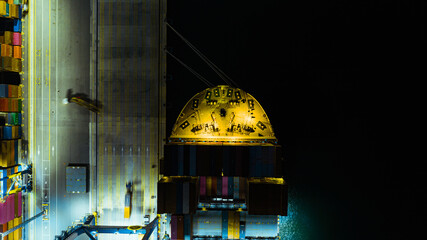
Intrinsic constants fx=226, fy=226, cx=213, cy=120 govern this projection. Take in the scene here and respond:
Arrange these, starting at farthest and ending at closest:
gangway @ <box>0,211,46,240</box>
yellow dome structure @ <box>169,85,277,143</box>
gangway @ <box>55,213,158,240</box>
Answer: gangway @ <box>0,211,46,240</box> → gangway @ <box>55,213,158,240</box> → yellow dome structure @ <box>169,85,277,143</box>

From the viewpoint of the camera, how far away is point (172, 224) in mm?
8242

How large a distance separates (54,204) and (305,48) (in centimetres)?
1320

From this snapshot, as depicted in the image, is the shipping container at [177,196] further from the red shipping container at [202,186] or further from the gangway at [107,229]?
the gangway at [107,229]

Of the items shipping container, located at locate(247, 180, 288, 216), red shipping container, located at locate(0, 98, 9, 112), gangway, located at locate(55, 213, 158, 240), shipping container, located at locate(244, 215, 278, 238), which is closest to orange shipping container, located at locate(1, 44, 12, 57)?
red shipping container, located at locate(0, 98, 9, 112)

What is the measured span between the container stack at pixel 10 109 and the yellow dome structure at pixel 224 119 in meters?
7.26

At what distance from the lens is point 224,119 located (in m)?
9.11

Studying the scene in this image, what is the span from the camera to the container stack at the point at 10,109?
9664mm

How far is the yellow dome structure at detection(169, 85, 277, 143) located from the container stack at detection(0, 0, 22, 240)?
286 inches

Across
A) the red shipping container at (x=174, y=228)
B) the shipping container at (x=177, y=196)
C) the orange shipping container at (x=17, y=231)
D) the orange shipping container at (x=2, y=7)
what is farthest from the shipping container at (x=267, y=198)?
the orange shipping container at (x=2, y=7)

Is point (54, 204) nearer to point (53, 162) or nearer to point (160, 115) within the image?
point (53, 162)


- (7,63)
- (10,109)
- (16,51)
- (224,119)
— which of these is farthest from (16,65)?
(224,119)

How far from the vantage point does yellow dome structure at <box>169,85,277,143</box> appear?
9.01 meters

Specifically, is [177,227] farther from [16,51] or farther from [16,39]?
[16,39]

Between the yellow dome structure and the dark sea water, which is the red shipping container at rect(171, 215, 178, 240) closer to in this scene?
the yellow dome structure
